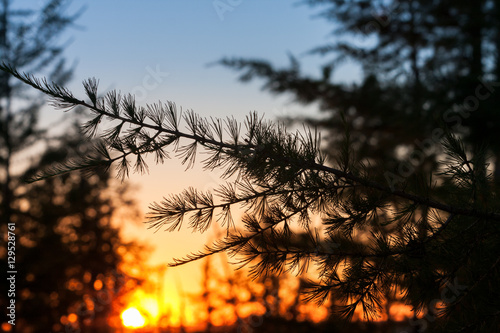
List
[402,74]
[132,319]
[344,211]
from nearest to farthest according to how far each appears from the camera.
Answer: [344,211] → [132,319] → [402,74]

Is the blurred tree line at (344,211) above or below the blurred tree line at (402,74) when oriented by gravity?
below

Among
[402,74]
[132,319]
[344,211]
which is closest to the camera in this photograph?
[344,211]

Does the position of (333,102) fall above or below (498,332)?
above

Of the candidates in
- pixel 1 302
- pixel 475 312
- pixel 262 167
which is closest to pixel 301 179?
pixel 262 167

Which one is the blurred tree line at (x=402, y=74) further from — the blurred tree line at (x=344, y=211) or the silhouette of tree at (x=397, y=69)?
the blurred tree line at (x=344, y=211)

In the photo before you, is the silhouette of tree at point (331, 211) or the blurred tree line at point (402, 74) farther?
the blurred tree line at point (402, 74)

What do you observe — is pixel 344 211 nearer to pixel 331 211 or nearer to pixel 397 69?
pixel 331 211

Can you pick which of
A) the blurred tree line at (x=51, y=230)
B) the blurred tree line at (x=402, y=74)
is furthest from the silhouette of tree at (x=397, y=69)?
the blurred tree line at (x=51, y=230)

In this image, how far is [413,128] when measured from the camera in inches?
342

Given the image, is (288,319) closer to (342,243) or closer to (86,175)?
(342,243)

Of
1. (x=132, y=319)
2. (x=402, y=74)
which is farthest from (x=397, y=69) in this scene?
(x=132, y=319)

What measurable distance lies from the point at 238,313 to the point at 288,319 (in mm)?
918

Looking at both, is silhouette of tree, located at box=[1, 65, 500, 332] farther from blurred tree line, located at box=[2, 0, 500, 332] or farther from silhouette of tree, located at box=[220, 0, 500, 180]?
silhouette of tree, located at box=[220, 0, 500, 180]

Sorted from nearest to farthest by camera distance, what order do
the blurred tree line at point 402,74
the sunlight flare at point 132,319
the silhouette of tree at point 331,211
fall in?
the silhouette of tree at point 331,211, the sunlight flare at point 132,319, the blurred tree line at point 402,74
